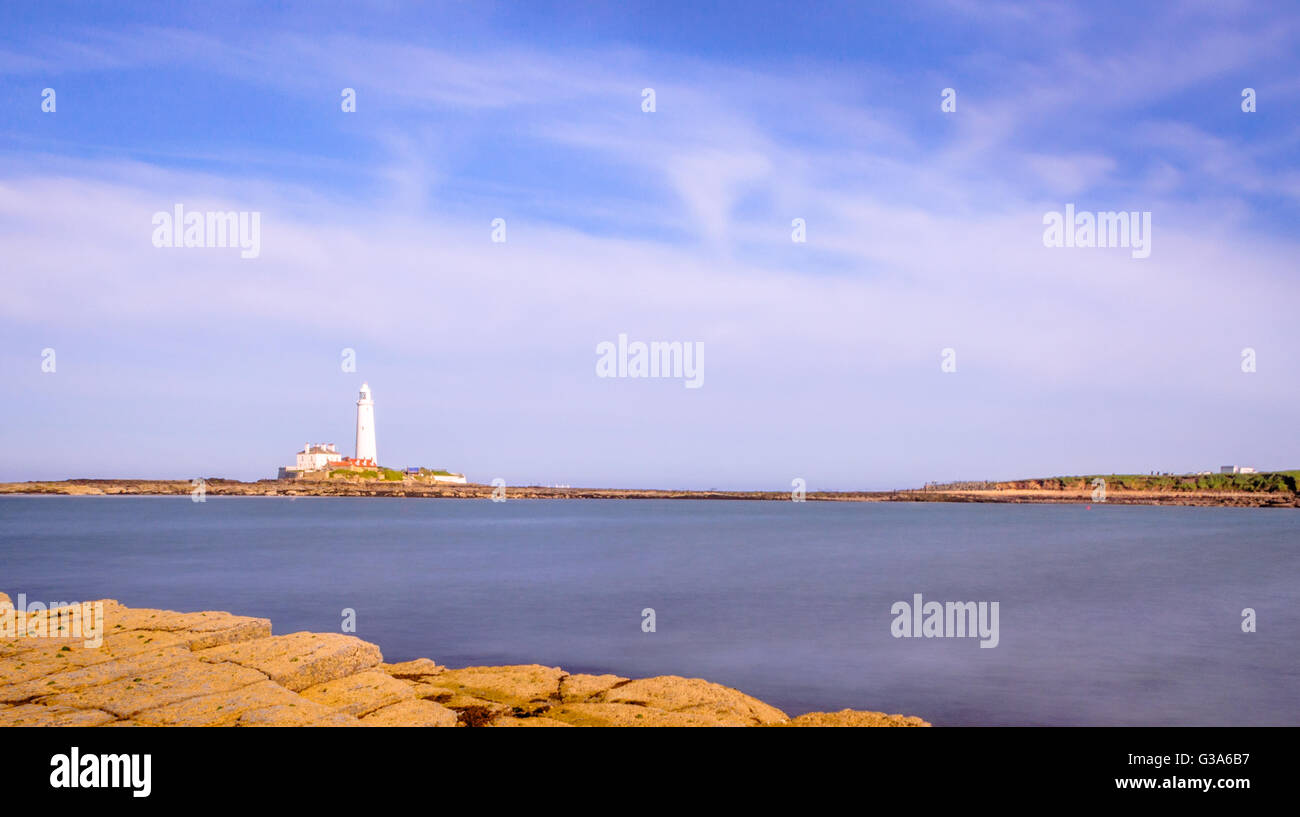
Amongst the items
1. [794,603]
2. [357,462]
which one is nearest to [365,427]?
[357,462]

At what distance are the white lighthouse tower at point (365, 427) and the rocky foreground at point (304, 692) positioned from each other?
11259cm

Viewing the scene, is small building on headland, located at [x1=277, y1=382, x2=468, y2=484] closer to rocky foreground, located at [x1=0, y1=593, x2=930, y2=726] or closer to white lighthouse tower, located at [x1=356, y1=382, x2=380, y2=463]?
white lighthouse tower, located at [x1=356, y1=382, x2=380, y2=463]

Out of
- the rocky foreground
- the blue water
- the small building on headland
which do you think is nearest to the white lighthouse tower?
the small building on headland

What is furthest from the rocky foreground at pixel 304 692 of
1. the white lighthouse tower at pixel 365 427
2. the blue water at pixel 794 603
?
the white lighthouse tower at pixel 365 427

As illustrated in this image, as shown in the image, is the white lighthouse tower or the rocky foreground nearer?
the rocky foreground

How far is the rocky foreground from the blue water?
15.1ft

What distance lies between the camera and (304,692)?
1115 cm

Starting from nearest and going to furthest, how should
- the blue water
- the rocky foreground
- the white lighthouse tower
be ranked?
the rocky foreground → the blue water → the white lighthouse tower

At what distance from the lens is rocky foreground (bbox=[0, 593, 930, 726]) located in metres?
9.42

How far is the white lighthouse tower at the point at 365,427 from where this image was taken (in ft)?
401

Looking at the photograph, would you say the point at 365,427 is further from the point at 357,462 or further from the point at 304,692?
the point at 304,692

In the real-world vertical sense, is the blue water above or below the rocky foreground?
below

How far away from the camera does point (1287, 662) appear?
20250 mm

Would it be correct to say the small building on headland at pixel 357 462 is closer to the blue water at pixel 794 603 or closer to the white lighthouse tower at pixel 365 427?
the white lighthouse tower at pixel 365 427
